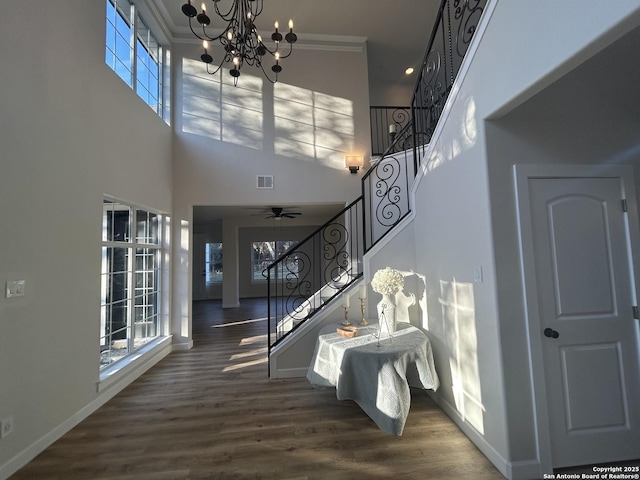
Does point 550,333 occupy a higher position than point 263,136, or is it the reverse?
point 263,136

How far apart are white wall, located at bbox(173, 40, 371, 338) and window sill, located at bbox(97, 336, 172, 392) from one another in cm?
38

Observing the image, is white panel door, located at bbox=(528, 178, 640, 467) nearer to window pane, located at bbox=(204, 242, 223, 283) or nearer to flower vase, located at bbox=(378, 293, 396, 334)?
flower vase, located at bbox=(378, 293, 396, 334)

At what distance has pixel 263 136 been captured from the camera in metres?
5.07

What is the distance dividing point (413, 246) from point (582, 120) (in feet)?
5.84

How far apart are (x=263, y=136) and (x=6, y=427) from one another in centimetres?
455

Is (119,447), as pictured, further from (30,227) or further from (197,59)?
(197,59)

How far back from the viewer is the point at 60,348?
8.38 feet

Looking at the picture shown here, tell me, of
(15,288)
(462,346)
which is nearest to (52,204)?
(15,288)

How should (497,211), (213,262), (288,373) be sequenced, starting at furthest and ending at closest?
1. (213,262)
2. (288,373)
3. (497,211)

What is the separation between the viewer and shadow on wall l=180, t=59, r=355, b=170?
5016 millimetres

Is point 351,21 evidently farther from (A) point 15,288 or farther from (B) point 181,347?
(B) point 181,347

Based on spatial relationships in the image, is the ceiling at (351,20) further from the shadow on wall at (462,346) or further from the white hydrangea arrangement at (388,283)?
the shadow on wall at (462,346)

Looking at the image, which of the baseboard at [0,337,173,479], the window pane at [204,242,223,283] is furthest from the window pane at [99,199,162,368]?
the window pane at [204,242,223,283]

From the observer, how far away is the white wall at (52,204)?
2127 mm
